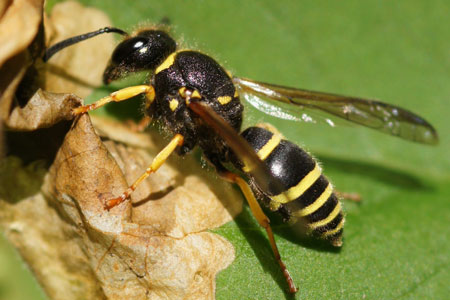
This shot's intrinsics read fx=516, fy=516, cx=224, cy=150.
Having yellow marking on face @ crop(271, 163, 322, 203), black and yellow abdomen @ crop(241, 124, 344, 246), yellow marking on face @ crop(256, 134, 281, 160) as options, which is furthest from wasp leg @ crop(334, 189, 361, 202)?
yellow marking on face @ crop(256, 134, 281, 160)

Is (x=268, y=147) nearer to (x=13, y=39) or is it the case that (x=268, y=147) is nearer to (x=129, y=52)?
(x=129, y=52)

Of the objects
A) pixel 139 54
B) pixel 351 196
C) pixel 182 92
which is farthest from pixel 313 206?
pixel 139 54

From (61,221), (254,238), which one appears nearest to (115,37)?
(61,221)

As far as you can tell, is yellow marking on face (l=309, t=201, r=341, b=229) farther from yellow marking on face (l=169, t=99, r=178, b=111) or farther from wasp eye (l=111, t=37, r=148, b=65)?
wasp eye (l=111, t=37, r=148, b=65)

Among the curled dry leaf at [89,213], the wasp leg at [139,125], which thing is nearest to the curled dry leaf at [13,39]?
the curled dry leaf at [89,213]

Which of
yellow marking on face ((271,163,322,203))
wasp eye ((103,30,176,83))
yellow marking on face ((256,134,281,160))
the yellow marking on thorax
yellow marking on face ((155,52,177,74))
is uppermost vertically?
wasp eye ((103,30,176,83))

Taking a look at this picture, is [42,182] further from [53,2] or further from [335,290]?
[335,290]
